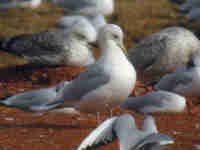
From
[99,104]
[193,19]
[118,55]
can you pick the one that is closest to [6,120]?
Result: [99,104]

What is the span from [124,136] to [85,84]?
1.45 meters

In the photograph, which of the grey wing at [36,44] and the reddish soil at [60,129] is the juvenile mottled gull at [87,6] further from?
the reddish soil at [60,129]

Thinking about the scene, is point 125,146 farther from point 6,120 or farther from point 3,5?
point 3,5

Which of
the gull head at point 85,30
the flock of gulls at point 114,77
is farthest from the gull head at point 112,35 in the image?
the gull head at point 85,30

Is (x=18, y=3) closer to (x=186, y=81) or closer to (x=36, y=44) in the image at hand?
(x=36, y=44)

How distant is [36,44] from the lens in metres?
7.70

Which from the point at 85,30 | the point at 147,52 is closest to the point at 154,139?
the point at 147,52

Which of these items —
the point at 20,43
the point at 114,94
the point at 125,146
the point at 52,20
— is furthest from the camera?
the point at 52,20

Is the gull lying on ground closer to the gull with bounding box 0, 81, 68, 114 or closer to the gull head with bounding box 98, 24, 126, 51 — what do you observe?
the gull head with bounding box 98, 24, 126, 51

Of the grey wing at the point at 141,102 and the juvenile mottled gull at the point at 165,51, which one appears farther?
the juvenile mottled gull at the point at 165,51

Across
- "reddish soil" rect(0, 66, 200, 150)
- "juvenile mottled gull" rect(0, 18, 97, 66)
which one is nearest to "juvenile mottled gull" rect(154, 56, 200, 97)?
"reddish soil" rect(0, 66, 200, 150)

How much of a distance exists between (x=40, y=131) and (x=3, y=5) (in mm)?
8543

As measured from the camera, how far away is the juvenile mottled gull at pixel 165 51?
664 centimetres

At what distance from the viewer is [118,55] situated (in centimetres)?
457
